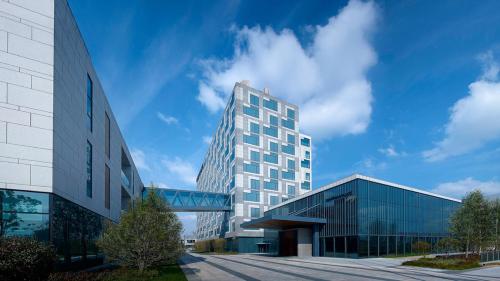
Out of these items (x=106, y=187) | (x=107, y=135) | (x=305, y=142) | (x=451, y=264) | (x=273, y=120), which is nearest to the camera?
(x=451, y=264)

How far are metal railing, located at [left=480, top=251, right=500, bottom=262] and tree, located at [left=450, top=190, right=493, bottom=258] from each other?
66cm

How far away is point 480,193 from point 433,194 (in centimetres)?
1747

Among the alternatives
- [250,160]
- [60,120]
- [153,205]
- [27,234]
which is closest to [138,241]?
[153,205]

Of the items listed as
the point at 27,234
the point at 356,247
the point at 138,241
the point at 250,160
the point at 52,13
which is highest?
the point at 52,13

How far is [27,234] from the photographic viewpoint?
16500 mm

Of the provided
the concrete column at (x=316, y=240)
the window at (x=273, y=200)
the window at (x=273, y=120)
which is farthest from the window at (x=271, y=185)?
the concrete column at (x=316, y=240)

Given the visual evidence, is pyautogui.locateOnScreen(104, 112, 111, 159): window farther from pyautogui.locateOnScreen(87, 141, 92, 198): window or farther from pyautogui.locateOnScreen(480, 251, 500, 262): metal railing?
pyautogui.locateOnScreen(480, 251, 500, 262): metal railing

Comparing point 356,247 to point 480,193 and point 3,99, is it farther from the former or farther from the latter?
point 3,99

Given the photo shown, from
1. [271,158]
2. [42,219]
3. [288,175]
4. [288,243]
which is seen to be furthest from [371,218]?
[288,175]

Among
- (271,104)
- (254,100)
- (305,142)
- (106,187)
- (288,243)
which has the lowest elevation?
(288,243)

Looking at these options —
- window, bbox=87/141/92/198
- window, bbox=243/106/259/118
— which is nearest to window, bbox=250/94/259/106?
window, bbox=243/106/259/118

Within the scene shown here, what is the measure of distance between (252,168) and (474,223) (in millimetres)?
44129

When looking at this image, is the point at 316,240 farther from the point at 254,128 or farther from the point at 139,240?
the point at 254,128

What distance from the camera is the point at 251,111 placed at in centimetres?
7506
